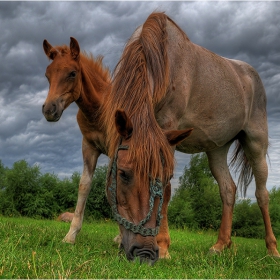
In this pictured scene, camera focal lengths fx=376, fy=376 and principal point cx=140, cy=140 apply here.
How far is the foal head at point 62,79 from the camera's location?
597 centimetres

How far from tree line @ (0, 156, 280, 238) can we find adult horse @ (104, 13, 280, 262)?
393 inches

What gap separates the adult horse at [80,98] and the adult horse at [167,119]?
4.76 feet

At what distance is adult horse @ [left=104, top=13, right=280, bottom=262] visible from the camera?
3420 millimetres

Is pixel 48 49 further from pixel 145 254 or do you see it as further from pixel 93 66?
pixel 145 254

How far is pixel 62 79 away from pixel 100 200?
12.2 m

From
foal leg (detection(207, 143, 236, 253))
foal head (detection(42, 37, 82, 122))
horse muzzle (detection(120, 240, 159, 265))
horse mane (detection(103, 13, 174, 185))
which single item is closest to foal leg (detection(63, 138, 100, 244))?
foal head (detection(42, 37, 82, 122))

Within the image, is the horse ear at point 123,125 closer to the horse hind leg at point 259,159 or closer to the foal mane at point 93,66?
the foal mane at point 93,66

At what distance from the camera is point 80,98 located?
659 cm

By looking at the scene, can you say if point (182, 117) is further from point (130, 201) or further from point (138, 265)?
point (138, 265)

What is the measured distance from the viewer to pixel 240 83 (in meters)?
7.13

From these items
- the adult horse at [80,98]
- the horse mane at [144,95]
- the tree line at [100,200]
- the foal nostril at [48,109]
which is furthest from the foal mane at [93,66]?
the tree line at [100,200]

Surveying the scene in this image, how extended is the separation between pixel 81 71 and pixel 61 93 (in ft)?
2.38

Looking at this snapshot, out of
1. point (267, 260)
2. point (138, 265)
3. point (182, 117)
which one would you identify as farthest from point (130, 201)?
point (267, 260)

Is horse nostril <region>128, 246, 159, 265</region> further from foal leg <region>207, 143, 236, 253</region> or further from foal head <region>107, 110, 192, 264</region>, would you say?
foal leg <region>207, 143, 236, 253</region>
